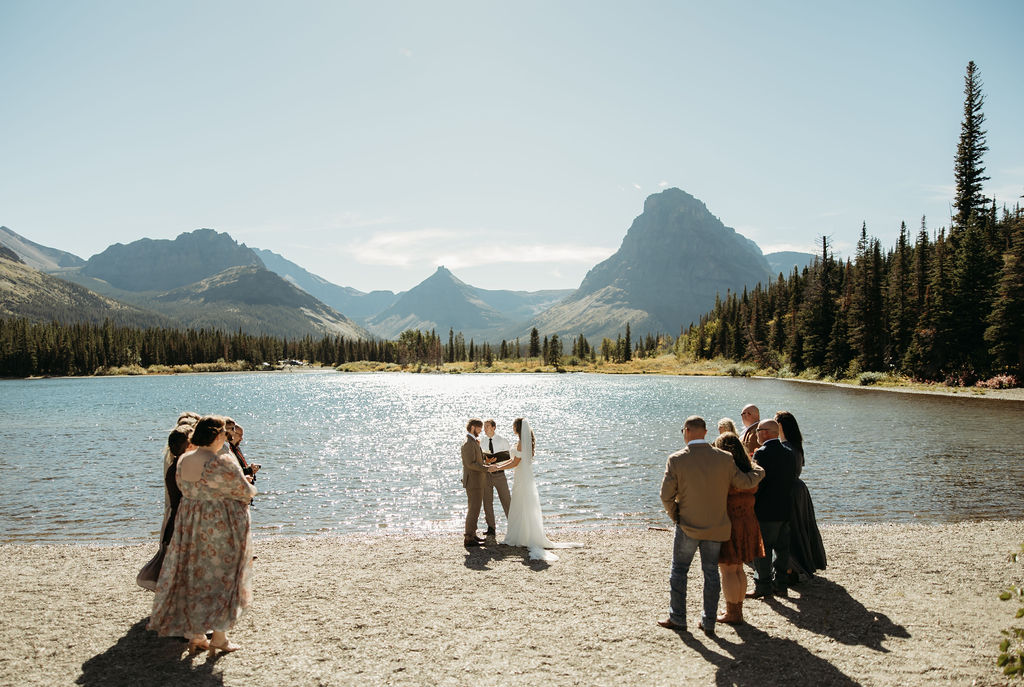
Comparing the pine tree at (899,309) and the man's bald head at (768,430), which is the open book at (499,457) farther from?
the pine tree at (899,309)

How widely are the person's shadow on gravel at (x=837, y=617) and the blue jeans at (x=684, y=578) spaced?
Result: 1.47 metres

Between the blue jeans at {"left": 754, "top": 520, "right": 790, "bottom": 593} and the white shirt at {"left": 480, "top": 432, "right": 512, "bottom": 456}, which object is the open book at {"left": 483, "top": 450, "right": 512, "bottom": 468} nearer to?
the white shirt at {"left": 480, "top": 432, "right": 512, "bottom": 456}

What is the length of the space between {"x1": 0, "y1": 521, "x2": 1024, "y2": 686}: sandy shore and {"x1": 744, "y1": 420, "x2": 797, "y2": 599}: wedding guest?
0.40m

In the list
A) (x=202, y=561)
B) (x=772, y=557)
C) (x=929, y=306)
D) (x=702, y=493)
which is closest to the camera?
(x=202, y=561)

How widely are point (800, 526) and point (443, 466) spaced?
65.3 ft

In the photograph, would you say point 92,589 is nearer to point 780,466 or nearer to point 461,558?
point 461,558

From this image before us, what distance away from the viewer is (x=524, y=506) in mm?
13047

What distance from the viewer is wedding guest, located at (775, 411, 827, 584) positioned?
994 centimetres

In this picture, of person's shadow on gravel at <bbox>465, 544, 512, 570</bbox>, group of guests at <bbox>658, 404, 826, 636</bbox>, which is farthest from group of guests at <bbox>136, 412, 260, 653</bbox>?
group of guests at <bbox>658, 404, 826, 636</bbox>

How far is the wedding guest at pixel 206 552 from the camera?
7324 millimetres

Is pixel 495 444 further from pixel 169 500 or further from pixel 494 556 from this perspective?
pixel 169 500

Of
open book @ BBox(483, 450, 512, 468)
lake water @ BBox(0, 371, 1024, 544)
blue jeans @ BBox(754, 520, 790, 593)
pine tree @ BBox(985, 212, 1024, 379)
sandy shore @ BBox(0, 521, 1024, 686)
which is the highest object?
pine tree @ BBox(985, 212, 1024, 379)

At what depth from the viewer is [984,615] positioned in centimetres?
869

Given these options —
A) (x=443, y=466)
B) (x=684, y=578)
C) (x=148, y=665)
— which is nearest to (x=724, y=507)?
(x=684, y=578)
